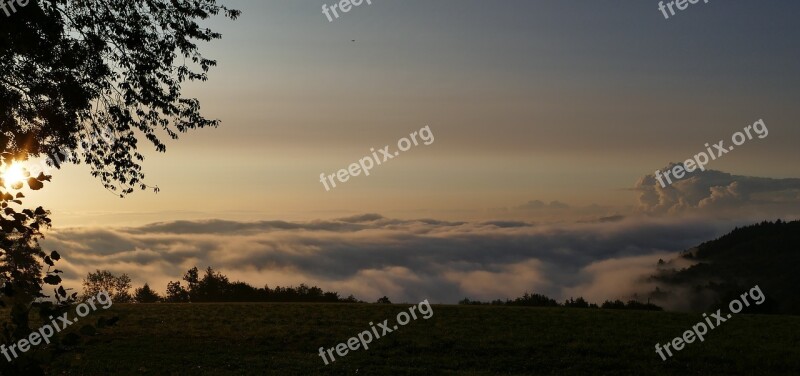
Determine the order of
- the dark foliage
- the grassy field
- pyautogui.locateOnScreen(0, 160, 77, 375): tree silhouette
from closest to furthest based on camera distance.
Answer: pyautogui.locateOnScreen(0, 160, 77, 375): tree silhouette
the grassy field
the dark foliage

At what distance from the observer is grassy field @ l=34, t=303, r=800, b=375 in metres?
25.4

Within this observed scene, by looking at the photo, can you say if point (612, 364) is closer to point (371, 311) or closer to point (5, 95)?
point (371, 311)

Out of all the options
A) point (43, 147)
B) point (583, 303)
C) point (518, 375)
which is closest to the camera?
point (43, 147)

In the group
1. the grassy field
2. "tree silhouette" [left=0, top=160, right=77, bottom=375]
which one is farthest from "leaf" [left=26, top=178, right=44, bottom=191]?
the grassy field

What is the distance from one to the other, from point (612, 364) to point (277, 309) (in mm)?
19836

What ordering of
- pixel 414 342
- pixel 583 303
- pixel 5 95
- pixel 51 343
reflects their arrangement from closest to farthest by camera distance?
pixel 51 343 → pixel 5 95 → pixel 414 342 → pixel 583 303

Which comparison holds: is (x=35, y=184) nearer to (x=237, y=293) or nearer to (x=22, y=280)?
(x=22, y=280)

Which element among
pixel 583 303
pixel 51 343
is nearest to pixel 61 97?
pixel 51 343

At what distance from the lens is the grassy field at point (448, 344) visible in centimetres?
2536

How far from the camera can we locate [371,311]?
38.7 metres

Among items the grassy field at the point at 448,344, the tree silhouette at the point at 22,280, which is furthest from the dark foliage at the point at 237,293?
the tree silhouette at the point at 22,280

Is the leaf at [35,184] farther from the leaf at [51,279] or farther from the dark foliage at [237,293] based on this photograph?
the dark foliage at [237,293]

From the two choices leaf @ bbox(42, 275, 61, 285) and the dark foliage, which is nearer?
leaf @ bbox(42, 275, 61, 285)

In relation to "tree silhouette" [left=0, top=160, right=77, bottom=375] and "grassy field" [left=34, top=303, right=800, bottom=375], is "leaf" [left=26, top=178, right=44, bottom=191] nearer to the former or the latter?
"tree silhouette" [left=0, top=160, right=77, bottom=375]
